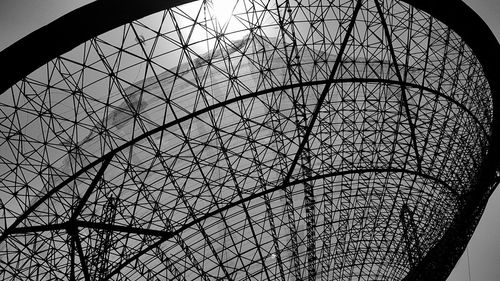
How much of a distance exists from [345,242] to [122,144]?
17.5 m

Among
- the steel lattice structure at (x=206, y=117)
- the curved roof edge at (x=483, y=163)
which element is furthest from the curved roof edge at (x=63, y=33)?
the curved roof edge at (x=483, y=163)

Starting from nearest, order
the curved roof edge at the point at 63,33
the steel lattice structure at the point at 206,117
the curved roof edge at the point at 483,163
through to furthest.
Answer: the curved roof edge at the point at 63,33 < the curved roof edge at the point at 483,163 < the steel lattice structure at the point at 206,117

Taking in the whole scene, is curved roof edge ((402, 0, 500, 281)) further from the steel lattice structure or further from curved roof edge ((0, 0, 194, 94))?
curved roof edge ((0, 0, 194, 94))

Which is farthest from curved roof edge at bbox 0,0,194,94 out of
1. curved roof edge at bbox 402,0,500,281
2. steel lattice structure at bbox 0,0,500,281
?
curved roof edge at bbox 402,0,500,281

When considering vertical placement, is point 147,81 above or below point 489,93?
above

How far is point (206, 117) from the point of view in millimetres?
24703

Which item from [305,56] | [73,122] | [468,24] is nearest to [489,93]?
[468,24]

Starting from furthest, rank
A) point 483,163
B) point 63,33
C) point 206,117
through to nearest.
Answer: point 206,117, point 483,163, point 63,33

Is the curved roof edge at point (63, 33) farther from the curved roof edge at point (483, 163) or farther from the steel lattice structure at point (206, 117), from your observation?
the curved roof edge at point (483, 163)

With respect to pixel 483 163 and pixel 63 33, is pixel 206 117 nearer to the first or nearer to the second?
pixel 63 33

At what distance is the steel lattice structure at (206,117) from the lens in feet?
66.0

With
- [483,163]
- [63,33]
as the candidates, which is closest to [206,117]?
[63,33]

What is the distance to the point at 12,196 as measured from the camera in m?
22.4

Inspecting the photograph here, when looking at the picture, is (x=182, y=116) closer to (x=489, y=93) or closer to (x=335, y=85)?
(x=335, y=85)
